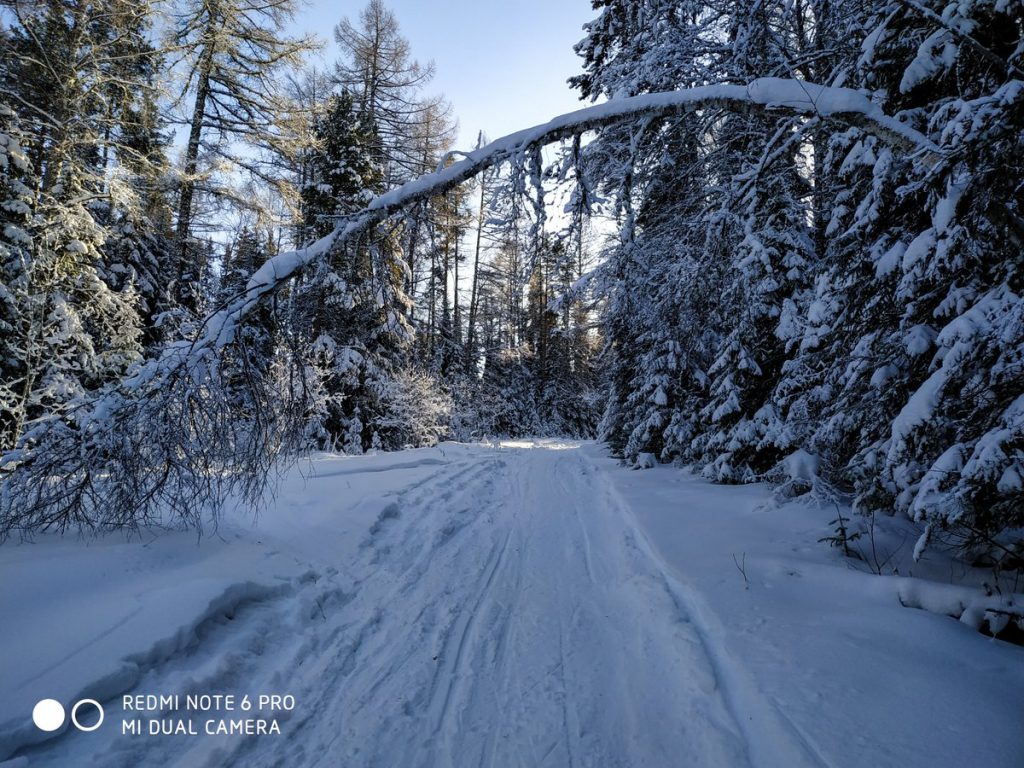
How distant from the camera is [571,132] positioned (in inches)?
135

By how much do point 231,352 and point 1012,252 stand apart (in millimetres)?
5626

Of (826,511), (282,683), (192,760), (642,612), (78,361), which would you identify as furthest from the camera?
(78,361)

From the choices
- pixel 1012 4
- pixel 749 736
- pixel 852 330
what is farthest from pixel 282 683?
pixel 1012 4

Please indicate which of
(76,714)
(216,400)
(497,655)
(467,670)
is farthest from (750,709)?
(216,400)

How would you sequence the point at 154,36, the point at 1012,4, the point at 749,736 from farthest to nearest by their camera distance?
1. the point at 154,36
2. the point at 1012,4
3. the point at 749,736

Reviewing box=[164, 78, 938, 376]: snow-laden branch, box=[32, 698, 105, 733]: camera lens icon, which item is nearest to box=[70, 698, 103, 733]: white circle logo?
box=[32, 698, 105, 733]: camera lens icon

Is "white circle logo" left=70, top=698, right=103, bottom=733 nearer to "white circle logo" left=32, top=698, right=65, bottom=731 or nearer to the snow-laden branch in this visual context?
"white circle logo" left=32, top=698, right=65, bottom=731

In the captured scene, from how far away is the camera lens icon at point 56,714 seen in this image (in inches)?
79.5

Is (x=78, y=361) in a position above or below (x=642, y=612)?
above

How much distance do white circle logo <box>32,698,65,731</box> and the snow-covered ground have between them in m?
0.02

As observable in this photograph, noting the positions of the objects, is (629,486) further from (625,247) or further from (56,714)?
(56,714)

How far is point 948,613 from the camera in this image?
2994mm

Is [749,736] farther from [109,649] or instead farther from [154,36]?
[154,36]

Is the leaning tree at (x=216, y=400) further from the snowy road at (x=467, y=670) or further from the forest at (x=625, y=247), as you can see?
the snowy road at (x=467, y=670)
